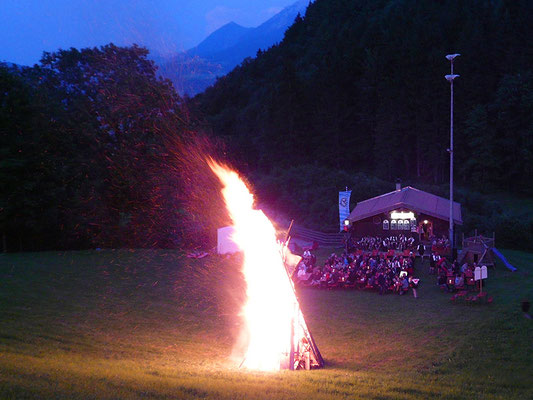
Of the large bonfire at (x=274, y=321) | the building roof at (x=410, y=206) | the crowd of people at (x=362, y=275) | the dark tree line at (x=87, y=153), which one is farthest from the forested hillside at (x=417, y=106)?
the large bonfire at (x=274, y=321)

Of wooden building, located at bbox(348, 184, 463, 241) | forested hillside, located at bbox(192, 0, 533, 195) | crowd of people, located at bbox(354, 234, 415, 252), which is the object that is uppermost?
forested hillside, located at bbox(192, 0, 533, 195)

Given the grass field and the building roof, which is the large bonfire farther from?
the building roof

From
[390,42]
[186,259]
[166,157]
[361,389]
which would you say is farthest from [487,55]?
[361,389]

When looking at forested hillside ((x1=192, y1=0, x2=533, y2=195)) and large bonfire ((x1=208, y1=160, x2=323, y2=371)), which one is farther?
forested hillside ((x1=192, y1=0, x2=533, y2=195))

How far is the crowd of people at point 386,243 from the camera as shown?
3053 cm

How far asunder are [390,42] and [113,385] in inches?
2712

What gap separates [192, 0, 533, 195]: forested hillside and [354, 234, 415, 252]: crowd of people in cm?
2792

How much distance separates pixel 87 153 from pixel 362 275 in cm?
2629

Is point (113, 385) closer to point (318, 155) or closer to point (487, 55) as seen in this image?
point (318, 155)

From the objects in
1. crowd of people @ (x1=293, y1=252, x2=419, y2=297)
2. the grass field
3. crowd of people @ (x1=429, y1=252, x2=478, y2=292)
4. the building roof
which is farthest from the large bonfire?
the building roof

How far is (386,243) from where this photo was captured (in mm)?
31047

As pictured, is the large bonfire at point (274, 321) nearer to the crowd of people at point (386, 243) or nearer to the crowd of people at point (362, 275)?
the crowd of people at point (362, 275)

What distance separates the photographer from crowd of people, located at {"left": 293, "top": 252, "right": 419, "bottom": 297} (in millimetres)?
20547

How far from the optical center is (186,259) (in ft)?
96.1
